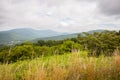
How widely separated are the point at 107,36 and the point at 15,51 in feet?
31.5

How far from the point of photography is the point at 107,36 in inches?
782

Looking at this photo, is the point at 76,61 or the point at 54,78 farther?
the point at 76,61

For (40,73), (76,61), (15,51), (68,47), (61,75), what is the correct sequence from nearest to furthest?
(40,73) < (61,75) < (76,61) < (15,51) < (68,47)

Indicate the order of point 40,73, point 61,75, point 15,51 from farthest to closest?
point 15,51 → point 61,75 → point 40,73

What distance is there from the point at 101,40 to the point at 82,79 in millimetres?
15437

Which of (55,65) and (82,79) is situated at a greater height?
(55,65)

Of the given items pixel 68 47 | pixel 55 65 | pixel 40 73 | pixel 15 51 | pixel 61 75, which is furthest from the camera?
pixel 68 47

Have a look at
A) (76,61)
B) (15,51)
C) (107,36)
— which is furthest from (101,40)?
(76,61)

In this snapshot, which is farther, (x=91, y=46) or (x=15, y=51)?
(x=91, y=46)

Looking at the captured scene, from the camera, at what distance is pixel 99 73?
541 cm

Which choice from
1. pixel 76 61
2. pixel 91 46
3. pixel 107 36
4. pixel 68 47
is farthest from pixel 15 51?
pixel 76 61

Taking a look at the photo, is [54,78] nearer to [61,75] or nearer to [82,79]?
[61,75]

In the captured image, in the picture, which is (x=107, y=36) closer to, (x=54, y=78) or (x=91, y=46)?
(x=91, y=46)

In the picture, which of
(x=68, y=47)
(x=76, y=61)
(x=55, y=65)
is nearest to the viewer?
(x=55, y=65)
